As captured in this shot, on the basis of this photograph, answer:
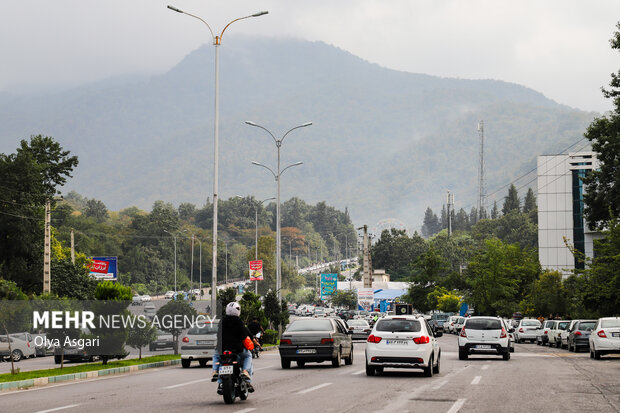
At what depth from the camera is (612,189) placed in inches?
1827

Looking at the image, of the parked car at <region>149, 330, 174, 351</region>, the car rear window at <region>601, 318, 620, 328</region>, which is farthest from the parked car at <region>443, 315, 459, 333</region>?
the car rear window at <region>601, 318, 620, 328</region>

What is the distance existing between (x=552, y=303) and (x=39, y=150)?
46.0 metres

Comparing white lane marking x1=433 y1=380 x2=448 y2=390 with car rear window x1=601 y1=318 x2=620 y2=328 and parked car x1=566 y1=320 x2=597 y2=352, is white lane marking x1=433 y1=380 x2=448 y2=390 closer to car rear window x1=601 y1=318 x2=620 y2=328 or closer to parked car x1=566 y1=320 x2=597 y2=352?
car rear window x1=601 y1=318 x2=620 y2=328

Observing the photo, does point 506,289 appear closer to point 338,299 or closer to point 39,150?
point 39,150

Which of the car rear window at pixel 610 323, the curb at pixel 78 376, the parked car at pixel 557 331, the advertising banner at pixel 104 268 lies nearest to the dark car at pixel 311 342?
the curb at pixel 78 376

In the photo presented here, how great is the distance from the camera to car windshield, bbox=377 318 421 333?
74.6ft

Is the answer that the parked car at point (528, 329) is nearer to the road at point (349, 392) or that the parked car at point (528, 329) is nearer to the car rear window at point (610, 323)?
the car rear window at point (610, 323)

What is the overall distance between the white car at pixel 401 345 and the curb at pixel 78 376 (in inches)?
333

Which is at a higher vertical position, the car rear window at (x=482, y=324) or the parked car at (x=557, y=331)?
the car rear window at (x=482, y=324)

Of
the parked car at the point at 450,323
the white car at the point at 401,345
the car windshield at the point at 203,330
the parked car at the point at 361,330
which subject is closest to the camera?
the white car at the point at 401,345

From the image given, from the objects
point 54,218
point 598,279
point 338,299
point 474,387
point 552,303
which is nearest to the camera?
point 474,387

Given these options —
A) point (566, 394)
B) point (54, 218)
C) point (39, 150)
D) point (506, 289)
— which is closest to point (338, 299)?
point (54, 218)

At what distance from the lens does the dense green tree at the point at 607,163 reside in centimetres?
4588

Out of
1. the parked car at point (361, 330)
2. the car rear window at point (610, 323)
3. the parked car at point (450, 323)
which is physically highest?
the car rear window at point (610, 323)
